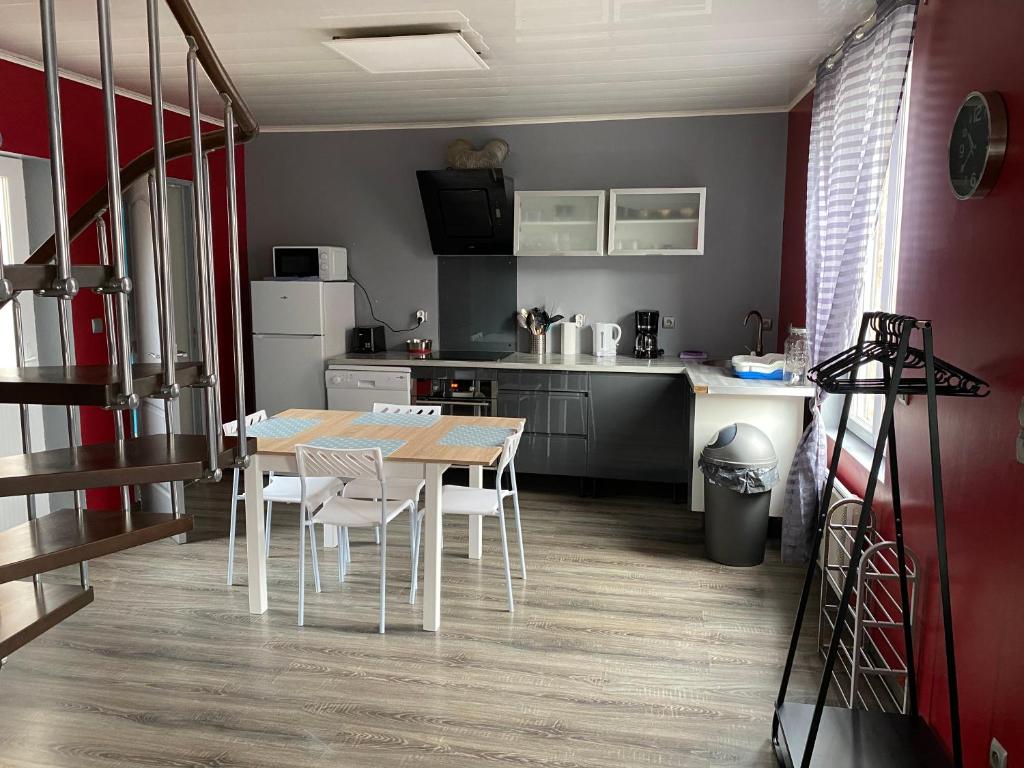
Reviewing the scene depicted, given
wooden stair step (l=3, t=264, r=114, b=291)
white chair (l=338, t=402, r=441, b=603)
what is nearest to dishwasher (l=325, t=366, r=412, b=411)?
white chair (l=338, t=402, r=441, b=603)

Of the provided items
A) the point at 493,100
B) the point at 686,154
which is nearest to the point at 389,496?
the point at 493,100

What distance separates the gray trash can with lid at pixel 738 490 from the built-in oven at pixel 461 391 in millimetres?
1727

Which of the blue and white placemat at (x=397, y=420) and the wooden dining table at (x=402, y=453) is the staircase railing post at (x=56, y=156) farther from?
the blue and white placemat at (x=397, y=420)

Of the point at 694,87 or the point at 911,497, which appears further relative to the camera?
the point at 694,87

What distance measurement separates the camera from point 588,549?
14.7 feet

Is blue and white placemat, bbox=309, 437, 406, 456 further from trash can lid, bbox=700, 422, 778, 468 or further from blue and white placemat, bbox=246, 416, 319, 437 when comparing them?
trash can lid, bbox=700, 422, 778, 468

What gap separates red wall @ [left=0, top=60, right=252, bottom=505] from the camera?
4.08m

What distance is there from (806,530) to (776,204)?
248 centimetres

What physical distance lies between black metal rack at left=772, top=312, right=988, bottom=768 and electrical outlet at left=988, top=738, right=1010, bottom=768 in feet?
0.24

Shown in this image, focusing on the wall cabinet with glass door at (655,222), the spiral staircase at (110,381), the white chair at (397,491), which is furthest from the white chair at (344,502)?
the wall cabinet with glass door at (655,222)

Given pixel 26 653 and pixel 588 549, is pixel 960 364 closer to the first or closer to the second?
pixel 588 549

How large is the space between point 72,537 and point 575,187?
4502 millimetres

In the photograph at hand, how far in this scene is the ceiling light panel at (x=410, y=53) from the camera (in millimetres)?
3578

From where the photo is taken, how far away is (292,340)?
→ 575 centimetres
